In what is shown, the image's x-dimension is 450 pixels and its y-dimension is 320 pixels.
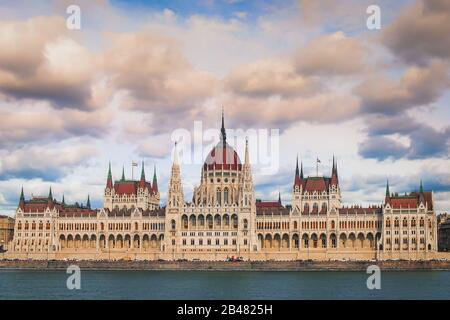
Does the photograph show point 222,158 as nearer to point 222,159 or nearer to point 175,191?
point 222,159

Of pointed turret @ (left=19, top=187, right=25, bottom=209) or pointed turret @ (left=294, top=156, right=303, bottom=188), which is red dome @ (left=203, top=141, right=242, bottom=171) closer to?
pointed turret @ (left=294, top=156, right=303, bottom=188)

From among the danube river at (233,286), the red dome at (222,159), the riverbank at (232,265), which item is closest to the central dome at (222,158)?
the red dome at (222,159)

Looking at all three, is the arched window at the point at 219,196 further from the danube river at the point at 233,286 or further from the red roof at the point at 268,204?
the danube river at the point at 233,286

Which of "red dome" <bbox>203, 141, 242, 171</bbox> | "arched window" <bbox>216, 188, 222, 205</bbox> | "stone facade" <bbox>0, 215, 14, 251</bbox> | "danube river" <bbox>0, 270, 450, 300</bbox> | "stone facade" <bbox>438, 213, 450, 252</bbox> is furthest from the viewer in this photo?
"stone facade" <bbox>0, 215, 14, 251</bbox>

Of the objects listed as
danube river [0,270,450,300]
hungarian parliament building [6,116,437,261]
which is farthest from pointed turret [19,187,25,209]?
danube river [0,270,450,300]

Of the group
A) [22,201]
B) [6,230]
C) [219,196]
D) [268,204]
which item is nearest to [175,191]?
[219,196]

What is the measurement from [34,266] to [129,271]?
19.5 meters

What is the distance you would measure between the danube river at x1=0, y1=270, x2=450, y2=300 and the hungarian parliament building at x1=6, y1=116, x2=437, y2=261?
70.7 feet

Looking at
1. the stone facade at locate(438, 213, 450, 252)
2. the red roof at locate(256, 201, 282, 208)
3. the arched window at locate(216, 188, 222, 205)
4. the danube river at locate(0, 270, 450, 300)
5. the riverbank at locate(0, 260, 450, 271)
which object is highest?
the arched window at locate(216, 188, 222, 205)

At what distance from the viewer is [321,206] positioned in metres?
154

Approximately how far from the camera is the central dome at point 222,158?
158375 mm

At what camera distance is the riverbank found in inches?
5002
